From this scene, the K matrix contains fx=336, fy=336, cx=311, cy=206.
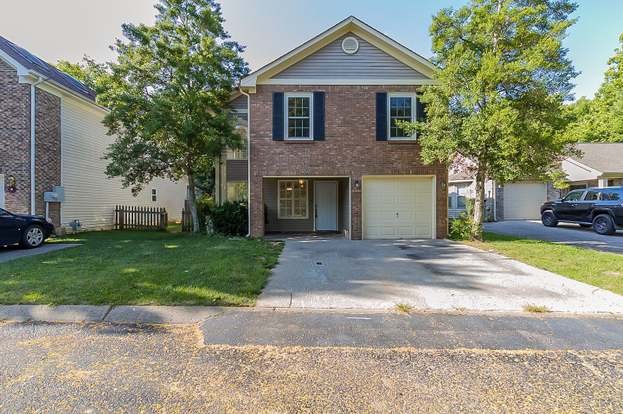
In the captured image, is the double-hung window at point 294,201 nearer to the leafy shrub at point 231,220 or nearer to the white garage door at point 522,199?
the leafy shrub at point 231,220

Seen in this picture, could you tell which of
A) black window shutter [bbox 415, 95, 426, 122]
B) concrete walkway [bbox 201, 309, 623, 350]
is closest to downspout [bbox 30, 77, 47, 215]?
concrete walkway [bbox 201, 309, 623, 350]

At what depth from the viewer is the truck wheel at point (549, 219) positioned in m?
17.1

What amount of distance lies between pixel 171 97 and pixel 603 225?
18.5m

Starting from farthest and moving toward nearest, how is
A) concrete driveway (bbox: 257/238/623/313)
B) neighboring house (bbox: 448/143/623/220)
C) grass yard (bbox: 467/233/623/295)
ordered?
neighboring house (bbox: 448/143/623/220), grass yard (bbox: 467/233/623/295), concrete driveway (bbox: 257/238/623/313)

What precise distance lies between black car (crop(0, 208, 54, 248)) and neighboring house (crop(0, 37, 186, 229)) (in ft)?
7.38

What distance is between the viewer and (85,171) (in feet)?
48.6

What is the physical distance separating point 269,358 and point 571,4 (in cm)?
1318

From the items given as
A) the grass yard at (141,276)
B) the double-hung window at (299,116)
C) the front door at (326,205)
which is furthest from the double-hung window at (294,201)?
the grass yard at (141,276)

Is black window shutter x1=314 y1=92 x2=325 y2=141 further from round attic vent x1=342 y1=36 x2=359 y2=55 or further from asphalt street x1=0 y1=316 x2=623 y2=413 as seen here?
asphalt street x1=0 y1=316 x2=623 y2=413

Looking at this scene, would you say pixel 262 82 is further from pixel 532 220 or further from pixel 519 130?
pixel 532 220

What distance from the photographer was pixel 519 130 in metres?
9.70

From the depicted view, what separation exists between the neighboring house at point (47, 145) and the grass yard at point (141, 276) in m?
4.60

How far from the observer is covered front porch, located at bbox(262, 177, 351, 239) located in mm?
14938

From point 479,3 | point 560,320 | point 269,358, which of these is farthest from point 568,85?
point 269,358
